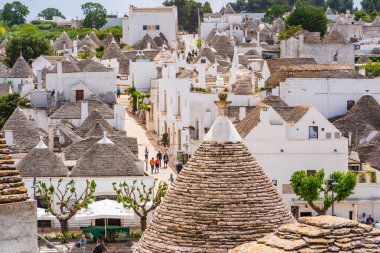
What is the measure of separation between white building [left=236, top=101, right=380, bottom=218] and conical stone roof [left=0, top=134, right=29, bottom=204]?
45.2m

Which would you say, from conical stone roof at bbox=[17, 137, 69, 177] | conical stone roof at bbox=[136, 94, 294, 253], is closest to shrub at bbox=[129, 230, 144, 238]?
conical stone roof at bbox=[17, 137, 69, 177]

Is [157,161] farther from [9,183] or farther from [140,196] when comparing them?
[9,183]

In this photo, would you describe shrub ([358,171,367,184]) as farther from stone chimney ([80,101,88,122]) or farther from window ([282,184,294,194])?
stone chimney ([80,101,88,122])

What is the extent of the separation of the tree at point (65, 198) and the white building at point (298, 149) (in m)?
9.13

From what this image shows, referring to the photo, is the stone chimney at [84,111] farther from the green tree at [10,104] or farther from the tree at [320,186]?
the tree at [320,186]

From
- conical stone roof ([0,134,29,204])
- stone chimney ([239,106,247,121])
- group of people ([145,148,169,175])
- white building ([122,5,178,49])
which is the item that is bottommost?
group of people ([145,148,169,175])

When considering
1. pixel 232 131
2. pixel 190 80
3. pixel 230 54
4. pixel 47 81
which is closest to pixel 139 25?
pixel 230 54

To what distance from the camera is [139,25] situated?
147875 mm

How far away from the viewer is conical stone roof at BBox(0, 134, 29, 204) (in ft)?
59.2

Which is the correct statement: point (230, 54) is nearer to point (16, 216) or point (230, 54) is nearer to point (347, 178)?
point (347, 178)

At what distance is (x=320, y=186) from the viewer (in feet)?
197

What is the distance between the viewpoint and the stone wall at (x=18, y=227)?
17688 mm

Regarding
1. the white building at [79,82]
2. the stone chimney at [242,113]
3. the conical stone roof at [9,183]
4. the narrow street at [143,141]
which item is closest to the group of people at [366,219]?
the stone chimney at [242,113]

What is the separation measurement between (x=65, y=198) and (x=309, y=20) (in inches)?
3882
